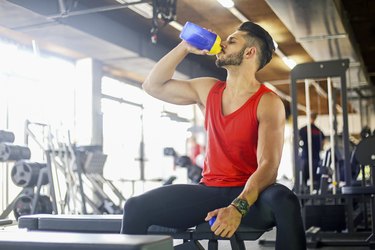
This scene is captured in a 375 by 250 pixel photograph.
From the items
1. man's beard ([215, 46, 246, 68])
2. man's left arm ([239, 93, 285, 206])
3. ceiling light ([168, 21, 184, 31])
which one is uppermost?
ceiling light ([168, 21, 184, 31])

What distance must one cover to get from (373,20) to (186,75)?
2922mm

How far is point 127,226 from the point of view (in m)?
1.47

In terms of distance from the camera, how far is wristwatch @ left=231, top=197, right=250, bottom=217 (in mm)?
1352

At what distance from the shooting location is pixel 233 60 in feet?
5.55

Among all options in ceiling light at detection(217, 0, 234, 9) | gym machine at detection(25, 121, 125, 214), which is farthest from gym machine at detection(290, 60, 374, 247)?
gym machine at detection(25, 121, 125, 214)

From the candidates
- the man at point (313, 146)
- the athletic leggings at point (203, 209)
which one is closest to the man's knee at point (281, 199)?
the athletic leggings at point (203, 209)

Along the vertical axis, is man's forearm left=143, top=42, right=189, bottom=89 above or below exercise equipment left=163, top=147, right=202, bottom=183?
above

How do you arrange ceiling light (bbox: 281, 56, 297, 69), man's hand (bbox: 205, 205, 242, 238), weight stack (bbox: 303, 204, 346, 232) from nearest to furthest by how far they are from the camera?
man's hand (bbox: 205, 205, 242, 238)
weight stack (bbox: 303, 204, 346, 232)
ceiling light (bbox: 281, 56, 297, 69)

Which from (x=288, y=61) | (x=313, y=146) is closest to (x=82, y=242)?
(x=313, y=146)

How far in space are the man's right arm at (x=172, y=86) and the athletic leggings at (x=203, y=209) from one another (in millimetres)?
372

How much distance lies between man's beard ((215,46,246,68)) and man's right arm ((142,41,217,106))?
0.47 feet

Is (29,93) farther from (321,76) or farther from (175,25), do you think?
(321,76)

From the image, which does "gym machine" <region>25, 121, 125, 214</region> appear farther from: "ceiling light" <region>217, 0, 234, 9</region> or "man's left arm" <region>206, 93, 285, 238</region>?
"man's left arm" <region>206, 93, 285, 238</region>

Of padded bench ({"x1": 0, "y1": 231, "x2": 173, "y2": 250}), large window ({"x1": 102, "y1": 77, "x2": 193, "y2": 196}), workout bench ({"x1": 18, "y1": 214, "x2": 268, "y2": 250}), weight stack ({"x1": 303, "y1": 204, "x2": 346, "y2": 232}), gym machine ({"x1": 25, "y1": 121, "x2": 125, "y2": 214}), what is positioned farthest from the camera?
large window ({"x1": 102, "y1": 77, "x2": 193, "y2": 196})
